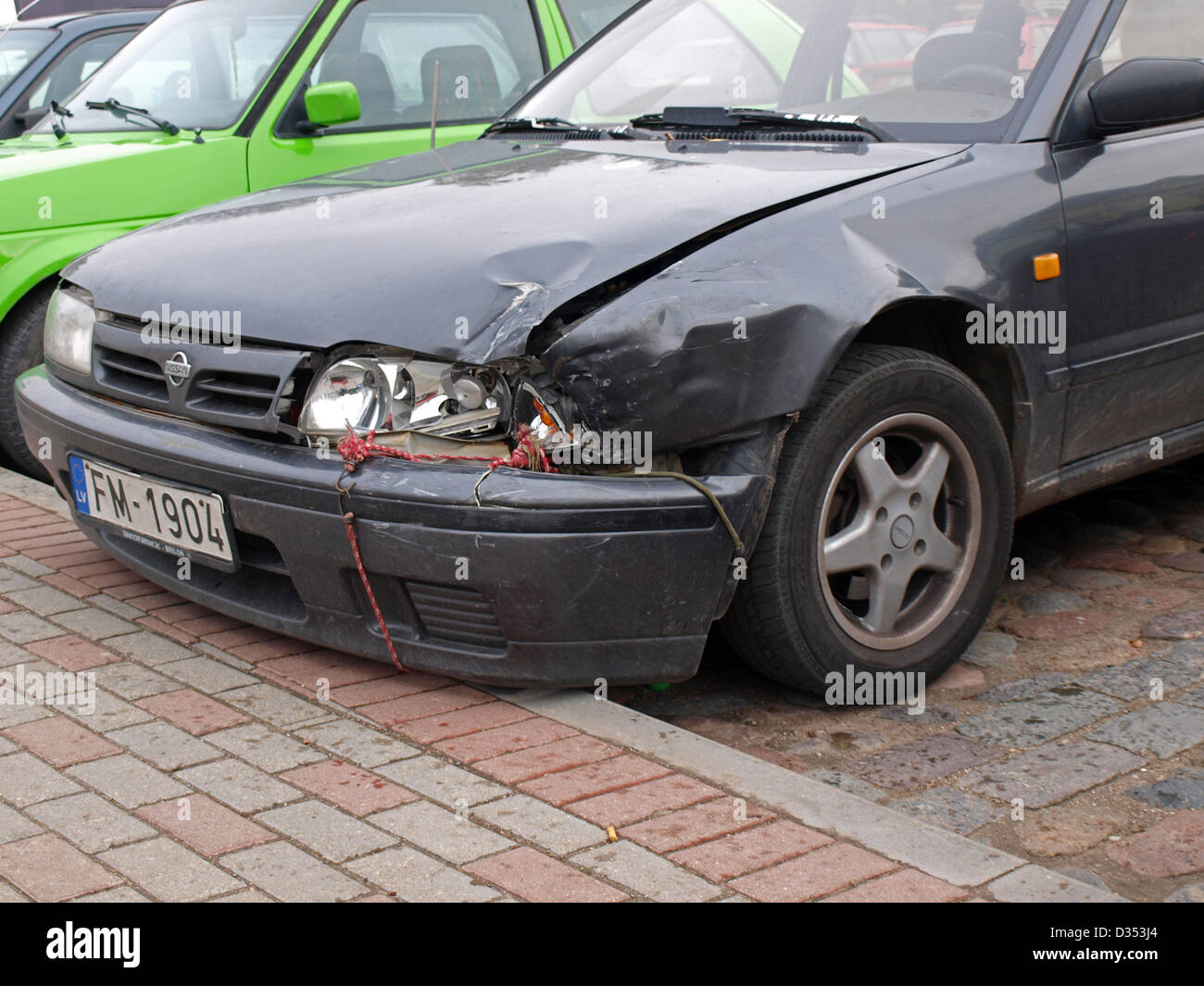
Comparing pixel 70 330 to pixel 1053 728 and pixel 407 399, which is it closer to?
pixel 407 399

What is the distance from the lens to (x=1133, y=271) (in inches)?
140

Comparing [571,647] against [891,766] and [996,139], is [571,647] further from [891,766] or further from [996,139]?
[996,139]

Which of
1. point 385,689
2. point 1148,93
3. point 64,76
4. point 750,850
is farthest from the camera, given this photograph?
point 64,76

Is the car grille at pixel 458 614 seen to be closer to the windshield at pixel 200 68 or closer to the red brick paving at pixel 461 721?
the red brick paving at pixel 461 721

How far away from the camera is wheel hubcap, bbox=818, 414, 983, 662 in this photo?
311 centimetres

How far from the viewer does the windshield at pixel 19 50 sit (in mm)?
7957

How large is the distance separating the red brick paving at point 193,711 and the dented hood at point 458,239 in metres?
0.82

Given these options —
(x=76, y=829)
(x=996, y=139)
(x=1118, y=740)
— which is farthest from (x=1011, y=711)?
(x=76, y=829)

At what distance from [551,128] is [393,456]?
5.30 feet

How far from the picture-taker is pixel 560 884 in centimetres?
233

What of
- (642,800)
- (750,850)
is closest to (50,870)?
Answer: (642,800)

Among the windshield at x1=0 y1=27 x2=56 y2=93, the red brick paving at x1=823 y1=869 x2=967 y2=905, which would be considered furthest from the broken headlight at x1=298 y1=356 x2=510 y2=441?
Answer: the windshield at x1=0 y1=27 x2=56 y2=93

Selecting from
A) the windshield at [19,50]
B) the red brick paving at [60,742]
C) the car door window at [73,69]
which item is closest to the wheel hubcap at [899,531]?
the red brick paving at [60,742]

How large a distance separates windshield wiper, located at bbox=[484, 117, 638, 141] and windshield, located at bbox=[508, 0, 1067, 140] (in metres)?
0.05
